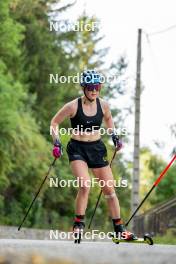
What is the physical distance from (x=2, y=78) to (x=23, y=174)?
5430 mm

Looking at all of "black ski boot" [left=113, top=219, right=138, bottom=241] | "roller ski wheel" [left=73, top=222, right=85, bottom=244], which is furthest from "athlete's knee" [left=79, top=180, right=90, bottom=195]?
"black ski boot" [left=113, top=219, right=138, bottom=241]

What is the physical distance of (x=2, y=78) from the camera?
3173 centimetres

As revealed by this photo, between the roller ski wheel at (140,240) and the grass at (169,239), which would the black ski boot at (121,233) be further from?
the grass at (169,239)

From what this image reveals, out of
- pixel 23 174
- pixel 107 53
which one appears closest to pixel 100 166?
pixel 23 174

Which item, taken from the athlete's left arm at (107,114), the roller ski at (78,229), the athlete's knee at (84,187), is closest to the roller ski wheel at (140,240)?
the roller ski at (78,229)

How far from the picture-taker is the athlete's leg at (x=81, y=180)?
9.97 meters

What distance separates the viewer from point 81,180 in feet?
32.7

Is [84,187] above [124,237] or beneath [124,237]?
above

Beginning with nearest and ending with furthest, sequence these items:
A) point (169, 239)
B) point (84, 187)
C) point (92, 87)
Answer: point (92, 87), point (84, 187), point (169, 239)

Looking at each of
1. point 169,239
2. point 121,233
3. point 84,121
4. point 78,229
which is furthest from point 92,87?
point 169,239

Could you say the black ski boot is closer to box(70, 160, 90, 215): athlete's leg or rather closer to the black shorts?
box(70, 160, 90, 215): athlete's leg

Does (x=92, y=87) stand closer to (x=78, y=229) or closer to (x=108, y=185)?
(x=108, y=185)

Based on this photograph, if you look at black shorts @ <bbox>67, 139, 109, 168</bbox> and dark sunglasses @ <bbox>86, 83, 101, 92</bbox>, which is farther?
black shorts @ <bbox>67, 139, 109, 168</bbox>

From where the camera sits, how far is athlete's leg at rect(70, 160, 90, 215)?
32.7 feet
